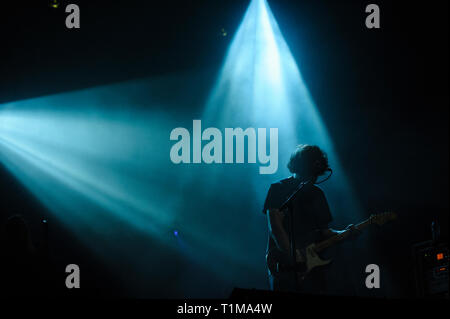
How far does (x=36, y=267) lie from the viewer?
3.24 m

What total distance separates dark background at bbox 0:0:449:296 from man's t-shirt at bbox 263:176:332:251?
135 centimetres

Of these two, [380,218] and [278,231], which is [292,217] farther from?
[380,218]

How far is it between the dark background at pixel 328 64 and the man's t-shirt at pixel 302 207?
1.35 m

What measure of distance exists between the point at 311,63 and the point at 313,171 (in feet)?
6.46

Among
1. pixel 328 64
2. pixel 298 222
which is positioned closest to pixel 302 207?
pixel 298 222

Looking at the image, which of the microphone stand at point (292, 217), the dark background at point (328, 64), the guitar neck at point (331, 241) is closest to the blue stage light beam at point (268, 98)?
the dark background at point (328, 64)

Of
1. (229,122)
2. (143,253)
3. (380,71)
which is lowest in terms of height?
(143,253)

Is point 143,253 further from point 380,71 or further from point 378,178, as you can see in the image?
A: point 380,71

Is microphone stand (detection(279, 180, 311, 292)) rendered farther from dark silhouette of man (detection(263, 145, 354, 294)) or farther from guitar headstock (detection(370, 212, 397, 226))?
guitar headstock (detection(370, 212, 397, 226))

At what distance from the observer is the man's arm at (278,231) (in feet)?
8.46

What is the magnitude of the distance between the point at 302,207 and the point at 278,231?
0.89ft
